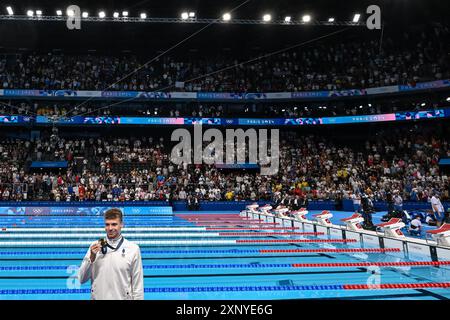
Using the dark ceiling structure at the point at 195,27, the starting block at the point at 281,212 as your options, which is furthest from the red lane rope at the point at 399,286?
the dark ceiling structure at the point at 195,27

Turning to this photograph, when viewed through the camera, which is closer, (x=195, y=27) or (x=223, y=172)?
(x=223, y=172)

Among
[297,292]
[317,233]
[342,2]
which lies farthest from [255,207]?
[342,2]

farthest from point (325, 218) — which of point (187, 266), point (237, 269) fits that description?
point (187, 266)

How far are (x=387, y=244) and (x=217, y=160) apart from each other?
18.4m

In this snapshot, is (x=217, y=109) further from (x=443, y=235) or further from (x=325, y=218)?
(x=443, y=235)

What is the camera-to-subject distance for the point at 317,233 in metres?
11.5

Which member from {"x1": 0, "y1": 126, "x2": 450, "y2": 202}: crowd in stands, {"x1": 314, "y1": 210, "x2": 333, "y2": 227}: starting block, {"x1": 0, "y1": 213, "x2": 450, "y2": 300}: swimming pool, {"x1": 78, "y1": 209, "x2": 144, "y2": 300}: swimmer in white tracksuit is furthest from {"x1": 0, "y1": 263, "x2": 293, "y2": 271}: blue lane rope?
{"x1": 0, "y1": 126, "x2": 450, "y2": 202}: crowd in stands

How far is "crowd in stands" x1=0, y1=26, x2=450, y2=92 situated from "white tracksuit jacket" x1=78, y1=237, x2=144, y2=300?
88.3 ft

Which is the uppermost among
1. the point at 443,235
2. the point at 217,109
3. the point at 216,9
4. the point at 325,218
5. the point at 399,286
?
the point at 216,9

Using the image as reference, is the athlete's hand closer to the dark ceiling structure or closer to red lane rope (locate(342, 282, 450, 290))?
red lane rope (locate(342, 282, 450, 290))

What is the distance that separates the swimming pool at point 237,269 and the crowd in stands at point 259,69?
65.7 ft

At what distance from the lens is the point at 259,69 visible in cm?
3148

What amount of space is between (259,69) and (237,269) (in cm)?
2665

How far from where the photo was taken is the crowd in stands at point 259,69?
2753cm
